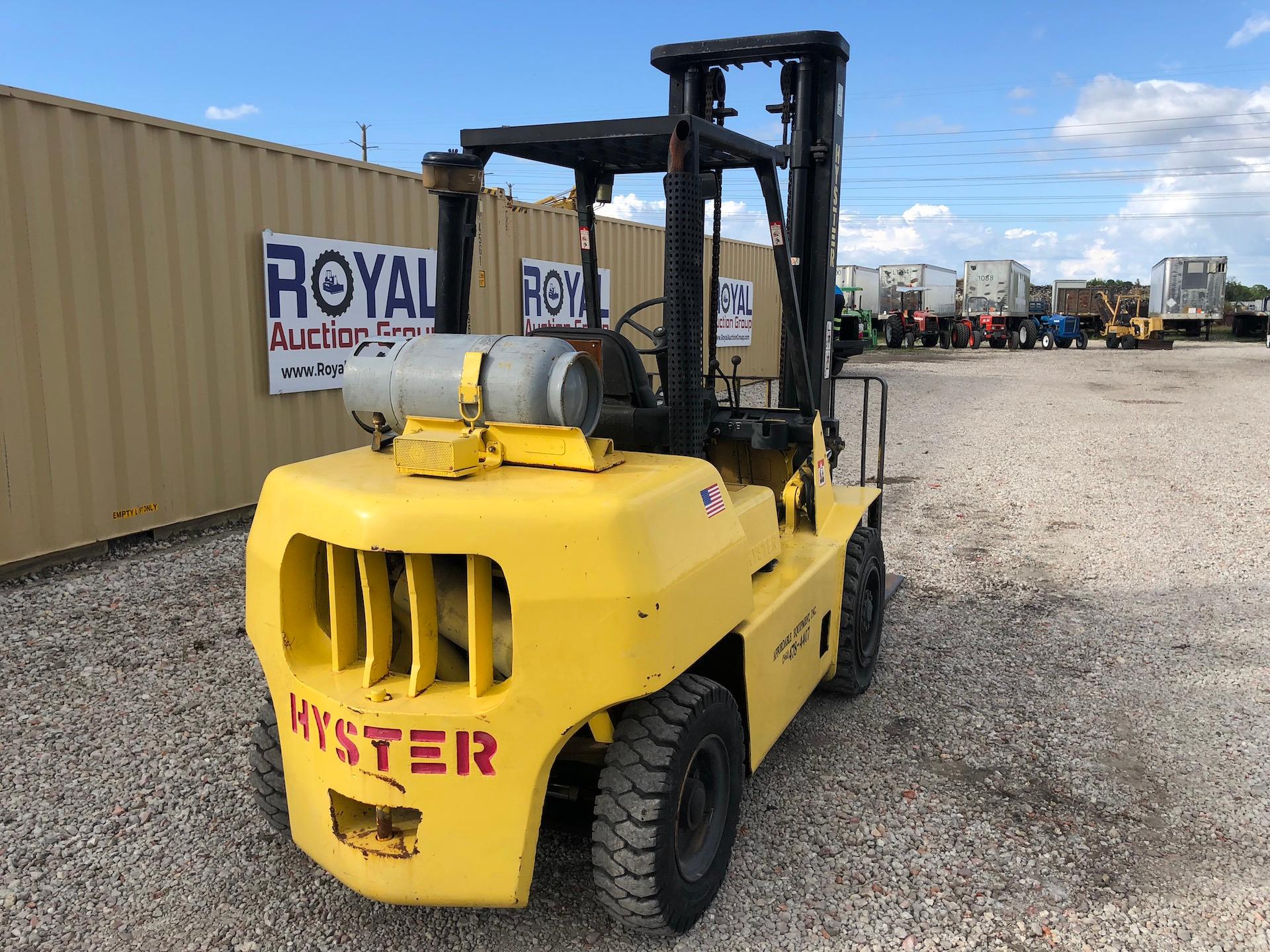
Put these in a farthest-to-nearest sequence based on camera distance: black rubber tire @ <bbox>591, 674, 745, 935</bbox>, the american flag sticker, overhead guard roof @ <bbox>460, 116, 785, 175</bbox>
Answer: overhead guard roof @ <bbox>460, 116, 785, 175</bbox> < the american flag sticker < black rubber tire @ <bbox>591, 674, 745, 935</bbox>

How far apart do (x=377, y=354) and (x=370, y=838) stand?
1.47 m

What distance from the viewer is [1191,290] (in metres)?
41.0

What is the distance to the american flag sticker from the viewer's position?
2.87 meters

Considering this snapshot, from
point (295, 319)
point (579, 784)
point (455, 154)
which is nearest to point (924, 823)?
point (579, 784)

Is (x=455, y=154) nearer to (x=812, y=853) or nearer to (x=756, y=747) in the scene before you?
(x=756, y=747)

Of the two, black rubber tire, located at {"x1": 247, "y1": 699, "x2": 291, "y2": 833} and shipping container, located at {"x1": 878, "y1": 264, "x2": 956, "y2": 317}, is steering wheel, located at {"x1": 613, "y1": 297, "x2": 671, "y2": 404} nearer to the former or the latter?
black rubber tire, located at {"x1": 247, "y1": 699, "x2": 291, "y2": 833}

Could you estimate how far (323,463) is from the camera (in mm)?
2969

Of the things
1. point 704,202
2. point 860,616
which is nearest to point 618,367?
point 704,202

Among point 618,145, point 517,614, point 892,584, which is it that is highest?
point 618,145

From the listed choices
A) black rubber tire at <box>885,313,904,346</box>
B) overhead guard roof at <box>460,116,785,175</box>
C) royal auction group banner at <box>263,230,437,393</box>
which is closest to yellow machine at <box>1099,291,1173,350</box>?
black rubber tire at <box>885,313,904,346</box>

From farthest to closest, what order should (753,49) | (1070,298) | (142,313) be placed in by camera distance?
1. (1070,298)
2. (142,313)
3. (753,49)

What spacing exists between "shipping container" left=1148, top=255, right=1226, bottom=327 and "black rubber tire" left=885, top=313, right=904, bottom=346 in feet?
40.7

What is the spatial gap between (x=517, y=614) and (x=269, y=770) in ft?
4.28

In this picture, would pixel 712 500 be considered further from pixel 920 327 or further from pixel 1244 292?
pixel 1244 292
